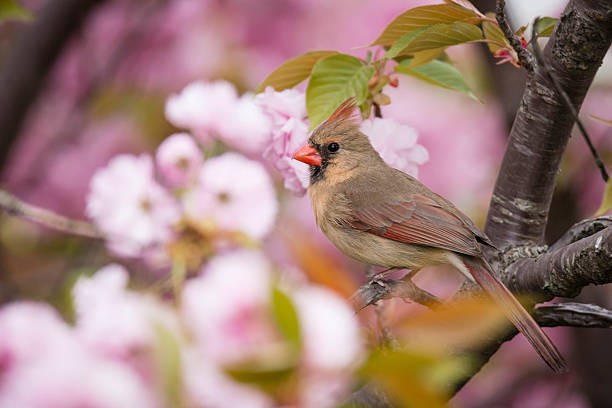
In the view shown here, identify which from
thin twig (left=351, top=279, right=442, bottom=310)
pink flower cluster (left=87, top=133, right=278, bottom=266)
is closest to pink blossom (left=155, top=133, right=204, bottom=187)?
pink flower cluster (left=87, top=133, right=278, bottom=266)

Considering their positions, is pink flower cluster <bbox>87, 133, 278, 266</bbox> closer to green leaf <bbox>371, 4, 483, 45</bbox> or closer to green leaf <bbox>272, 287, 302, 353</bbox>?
green leaf <bbox>371, 4, 483, 45</bbox>

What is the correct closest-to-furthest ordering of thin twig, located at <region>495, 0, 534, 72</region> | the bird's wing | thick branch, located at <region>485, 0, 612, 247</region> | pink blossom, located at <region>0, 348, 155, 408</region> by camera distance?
pink blossom, located at <region>0, 348, 155, 408</region>
thin twig, located at <region>495, 0, 534, 72</region>
thick branch, located at <region>485, 0, 612, 247</region>
the bird's wing

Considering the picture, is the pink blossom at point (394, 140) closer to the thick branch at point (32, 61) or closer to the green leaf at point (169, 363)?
the green leaf at point (169, 363)

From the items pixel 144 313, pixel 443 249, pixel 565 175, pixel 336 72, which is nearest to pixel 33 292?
pixel 443 249

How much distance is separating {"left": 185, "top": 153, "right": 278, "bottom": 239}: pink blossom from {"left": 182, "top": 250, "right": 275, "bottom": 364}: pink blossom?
65 centimetres

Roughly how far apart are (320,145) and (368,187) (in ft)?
0.58

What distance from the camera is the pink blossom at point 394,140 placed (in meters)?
1.65

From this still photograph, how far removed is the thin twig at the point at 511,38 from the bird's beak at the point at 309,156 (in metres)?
0.79

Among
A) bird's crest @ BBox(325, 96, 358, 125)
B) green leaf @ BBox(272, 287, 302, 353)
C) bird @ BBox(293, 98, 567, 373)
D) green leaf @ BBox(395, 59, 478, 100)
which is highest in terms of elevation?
green leaf @ BBox(272, 287, 302, 353)

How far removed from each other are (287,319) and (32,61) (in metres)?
2.35

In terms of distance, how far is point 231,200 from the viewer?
4.45 feet

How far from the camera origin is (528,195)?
1.59m

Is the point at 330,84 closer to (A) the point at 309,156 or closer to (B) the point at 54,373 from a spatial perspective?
(A) the point at 309,156

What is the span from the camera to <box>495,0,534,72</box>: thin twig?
124 centimetres
